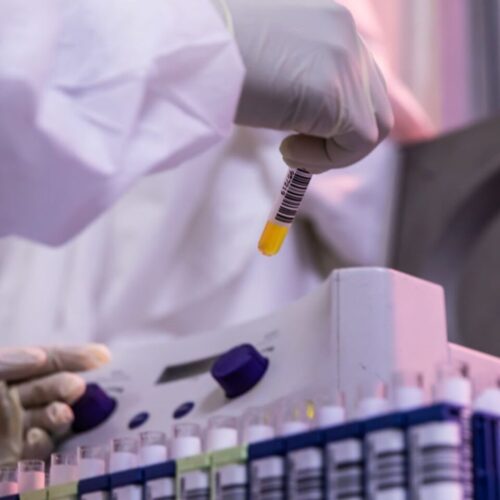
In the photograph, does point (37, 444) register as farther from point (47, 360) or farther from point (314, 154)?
point (314, 154)

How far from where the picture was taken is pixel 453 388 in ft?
1.60

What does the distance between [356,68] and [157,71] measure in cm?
15

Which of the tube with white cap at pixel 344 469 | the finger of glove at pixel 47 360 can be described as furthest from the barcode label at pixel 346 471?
the finger of glove at pixel 47 360

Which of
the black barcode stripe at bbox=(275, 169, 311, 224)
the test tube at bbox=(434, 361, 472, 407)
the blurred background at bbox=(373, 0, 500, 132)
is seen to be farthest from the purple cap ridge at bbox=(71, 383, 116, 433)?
the blurred background at bbox=(373, 0, 500, 132)

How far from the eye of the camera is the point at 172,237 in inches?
53.2

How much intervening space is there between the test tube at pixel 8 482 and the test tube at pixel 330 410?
0.63 feet

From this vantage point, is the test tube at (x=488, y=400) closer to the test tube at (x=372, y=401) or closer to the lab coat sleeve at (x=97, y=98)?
the test tube at (x=372, y=401)

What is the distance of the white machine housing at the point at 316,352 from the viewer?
68 cm

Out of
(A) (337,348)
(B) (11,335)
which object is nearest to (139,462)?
(A) (337,348)

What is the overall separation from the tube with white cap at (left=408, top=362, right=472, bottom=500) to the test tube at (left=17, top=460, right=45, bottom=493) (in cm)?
24

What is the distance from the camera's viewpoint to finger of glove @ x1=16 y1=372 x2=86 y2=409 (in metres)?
0.92

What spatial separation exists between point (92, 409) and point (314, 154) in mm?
275

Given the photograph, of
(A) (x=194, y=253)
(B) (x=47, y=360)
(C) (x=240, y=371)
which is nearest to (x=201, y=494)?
(C) (x=240, y=371)

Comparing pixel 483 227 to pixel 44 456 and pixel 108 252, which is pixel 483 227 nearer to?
pixel 108 252
